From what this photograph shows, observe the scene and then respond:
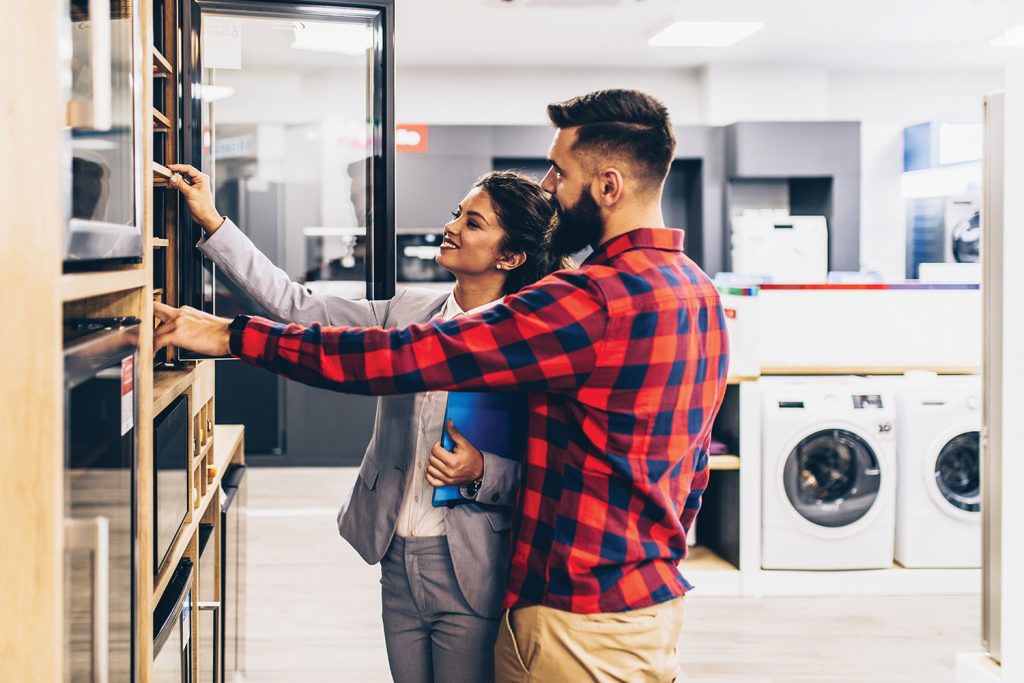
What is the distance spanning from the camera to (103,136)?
1.08 metres

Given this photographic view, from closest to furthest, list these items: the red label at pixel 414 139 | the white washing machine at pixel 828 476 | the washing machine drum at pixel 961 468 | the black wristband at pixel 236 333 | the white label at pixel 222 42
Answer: the black wristband at pixel 236 333 < the white label at pixel 222 42 < the white washing machine at pixel 828 476 < the washing machine drum at pixel 961 468 < the red label at pixel 414 139

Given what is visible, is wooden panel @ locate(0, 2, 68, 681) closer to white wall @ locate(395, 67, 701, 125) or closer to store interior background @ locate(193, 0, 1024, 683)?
store interior background @ locate(193, 0, 1024, 683)

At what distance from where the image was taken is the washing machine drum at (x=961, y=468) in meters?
4.40

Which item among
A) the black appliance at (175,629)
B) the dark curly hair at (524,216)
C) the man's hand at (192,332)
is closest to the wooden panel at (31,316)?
the man's hand at (192,332)

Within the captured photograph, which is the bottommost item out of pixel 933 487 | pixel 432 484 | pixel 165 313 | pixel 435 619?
pixel 933 487

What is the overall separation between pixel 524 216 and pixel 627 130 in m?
0.36

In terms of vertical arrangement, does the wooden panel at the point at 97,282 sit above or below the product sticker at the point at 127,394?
above

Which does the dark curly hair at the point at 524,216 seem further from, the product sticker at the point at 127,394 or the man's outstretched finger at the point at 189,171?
the product sticker at the point at 127,394

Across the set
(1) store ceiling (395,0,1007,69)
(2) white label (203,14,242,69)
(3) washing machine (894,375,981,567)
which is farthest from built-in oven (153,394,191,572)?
(1) store ceiling (395,0,1007,69)

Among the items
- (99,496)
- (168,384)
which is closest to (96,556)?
(99,496)

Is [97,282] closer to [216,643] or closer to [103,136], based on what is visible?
[103,136]

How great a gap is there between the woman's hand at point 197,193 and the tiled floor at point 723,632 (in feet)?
6.57

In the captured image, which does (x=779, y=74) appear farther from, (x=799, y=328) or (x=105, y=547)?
(x=105, y=547)

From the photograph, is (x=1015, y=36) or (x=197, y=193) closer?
(x=197, y=193)
